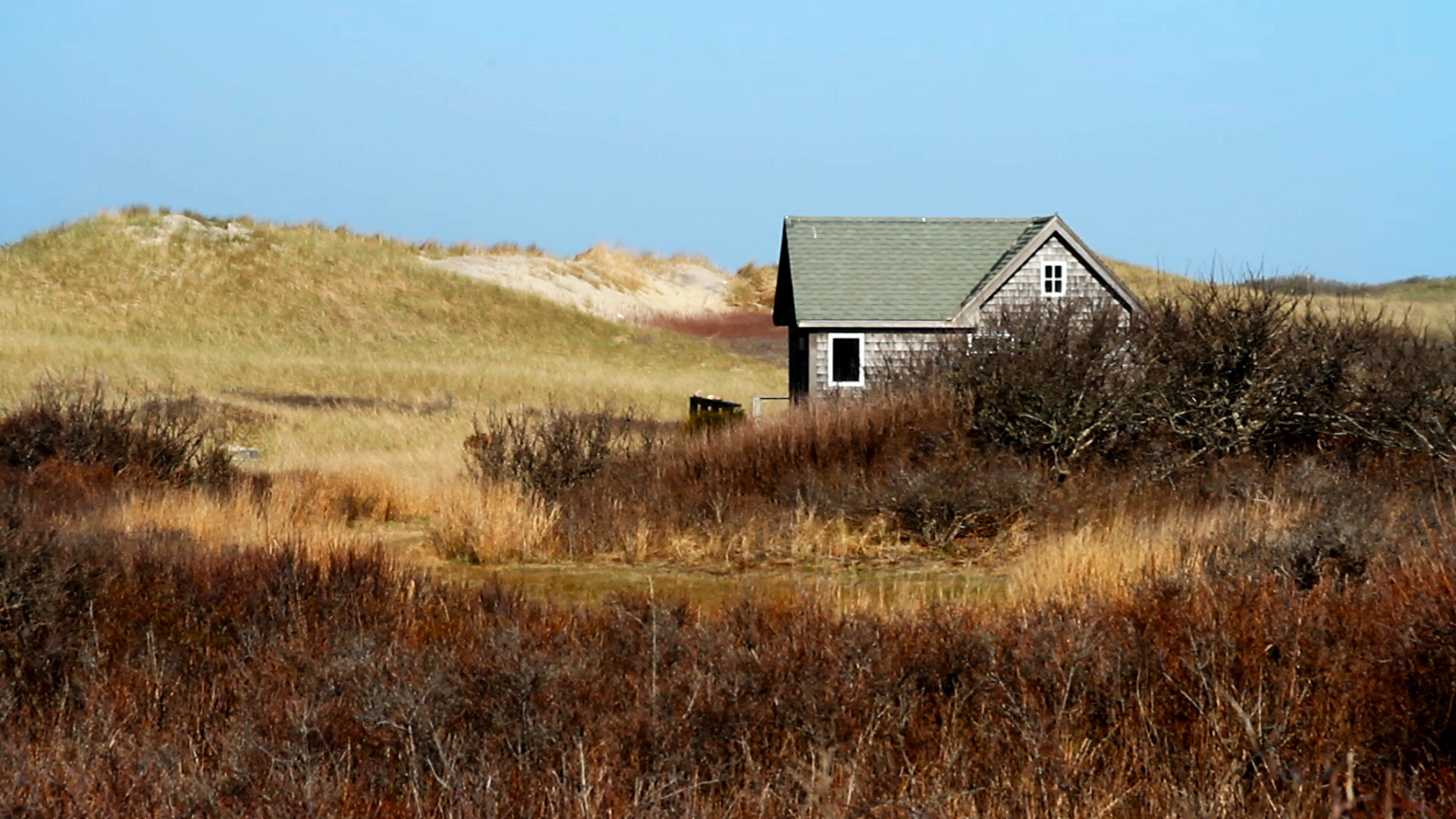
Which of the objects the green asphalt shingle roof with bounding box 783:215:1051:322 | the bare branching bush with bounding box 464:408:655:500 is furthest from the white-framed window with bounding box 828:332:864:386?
the bare branching bush with bounding box 464:408:655:500

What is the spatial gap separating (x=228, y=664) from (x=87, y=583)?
74.2 inches

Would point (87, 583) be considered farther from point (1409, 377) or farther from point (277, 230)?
point (277, 230)

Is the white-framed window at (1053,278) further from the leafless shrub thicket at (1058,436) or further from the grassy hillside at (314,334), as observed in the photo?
the leafless shrub thicket at (1058,436)

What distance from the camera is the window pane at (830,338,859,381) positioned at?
32.3 metres

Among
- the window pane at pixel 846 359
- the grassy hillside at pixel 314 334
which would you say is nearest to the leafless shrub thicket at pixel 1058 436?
the window pane at pixel 846 359

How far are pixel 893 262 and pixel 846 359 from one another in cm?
281

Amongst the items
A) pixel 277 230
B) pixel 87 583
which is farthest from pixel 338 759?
pixel 277 230

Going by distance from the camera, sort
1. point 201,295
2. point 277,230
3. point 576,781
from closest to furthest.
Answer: point 576,781 < point 201,295 < point 277,230

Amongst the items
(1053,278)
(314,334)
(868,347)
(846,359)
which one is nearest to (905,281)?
(868,347)

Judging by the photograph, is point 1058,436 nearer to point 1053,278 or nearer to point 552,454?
point 552,454

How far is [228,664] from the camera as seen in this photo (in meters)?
8.30

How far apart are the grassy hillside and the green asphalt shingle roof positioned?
841 centimetres

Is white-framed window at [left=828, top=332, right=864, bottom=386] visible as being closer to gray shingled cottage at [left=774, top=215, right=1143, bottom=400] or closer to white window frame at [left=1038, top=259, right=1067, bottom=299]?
gray shingled cottage at [left=774, top=215, right=1143, bottom=400]

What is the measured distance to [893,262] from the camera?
3167cm
